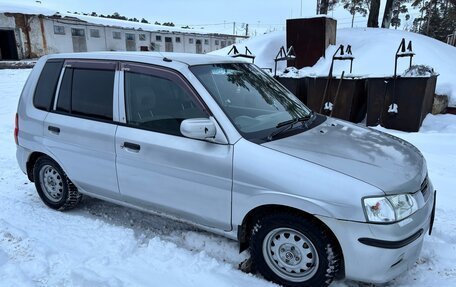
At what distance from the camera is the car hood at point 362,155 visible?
104 inches

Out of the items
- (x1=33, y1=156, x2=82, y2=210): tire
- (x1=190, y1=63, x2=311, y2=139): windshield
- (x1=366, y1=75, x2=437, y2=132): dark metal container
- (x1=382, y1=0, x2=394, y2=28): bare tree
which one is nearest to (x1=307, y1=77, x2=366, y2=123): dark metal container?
(x1=366, y1=75, x2=437, y2=132): dark metal container

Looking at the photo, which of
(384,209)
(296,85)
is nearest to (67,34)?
(296,85)

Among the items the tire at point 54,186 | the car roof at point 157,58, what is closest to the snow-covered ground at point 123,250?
the tire at point 54,186

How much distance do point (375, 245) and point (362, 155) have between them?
0.70 metres

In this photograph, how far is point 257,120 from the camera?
3.31m

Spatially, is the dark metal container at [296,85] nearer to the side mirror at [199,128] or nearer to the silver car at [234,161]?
the silver car at [234,161]

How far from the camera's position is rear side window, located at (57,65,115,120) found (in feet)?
12.1

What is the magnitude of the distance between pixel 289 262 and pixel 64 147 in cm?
257

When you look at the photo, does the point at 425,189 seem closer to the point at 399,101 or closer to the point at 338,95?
the point at 399,101

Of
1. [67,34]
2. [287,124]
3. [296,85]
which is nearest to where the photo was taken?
[287,124]

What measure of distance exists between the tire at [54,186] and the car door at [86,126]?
190 millimetres

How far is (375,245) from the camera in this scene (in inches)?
99.2

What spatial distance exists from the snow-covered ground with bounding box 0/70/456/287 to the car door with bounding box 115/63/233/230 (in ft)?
1.20

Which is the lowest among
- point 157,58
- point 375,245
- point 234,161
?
point 375,245
